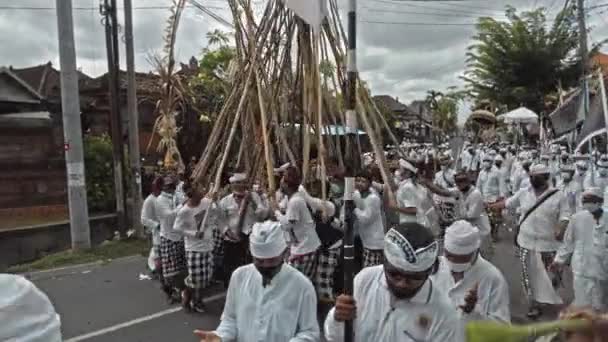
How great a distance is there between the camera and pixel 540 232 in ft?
22.8

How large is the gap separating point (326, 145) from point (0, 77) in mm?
8882

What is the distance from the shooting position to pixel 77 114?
1018cm

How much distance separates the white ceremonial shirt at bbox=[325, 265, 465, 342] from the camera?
2766 mm

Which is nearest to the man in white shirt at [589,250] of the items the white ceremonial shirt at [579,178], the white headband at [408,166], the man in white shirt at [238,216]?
the white headband at [408,166]

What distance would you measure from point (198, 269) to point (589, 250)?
Result: 427 centimetres

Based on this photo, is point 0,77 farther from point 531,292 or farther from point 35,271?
point 531,292

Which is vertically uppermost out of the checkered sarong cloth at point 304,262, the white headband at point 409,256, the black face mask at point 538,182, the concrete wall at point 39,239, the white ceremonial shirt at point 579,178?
the white headband at point 409,256

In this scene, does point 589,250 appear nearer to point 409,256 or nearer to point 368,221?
point 368,221

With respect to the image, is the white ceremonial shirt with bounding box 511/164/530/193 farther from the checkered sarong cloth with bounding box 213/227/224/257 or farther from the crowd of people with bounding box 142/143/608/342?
the checkered sarong cloth with bounding box 213/227/224/257

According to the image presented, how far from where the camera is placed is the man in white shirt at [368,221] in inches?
270

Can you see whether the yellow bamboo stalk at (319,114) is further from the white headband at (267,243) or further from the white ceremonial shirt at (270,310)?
the white ceremonial shirt at (270,310)

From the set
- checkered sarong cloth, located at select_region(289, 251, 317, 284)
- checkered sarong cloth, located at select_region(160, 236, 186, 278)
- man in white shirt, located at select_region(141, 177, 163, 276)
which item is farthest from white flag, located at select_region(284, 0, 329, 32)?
man in white shirt, located at select_region(141, 177, 163, 276)

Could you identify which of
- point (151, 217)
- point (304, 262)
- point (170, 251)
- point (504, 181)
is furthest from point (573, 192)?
point (151, 217)

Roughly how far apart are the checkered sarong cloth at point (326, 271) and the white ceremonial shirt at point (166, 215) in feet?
6.42
